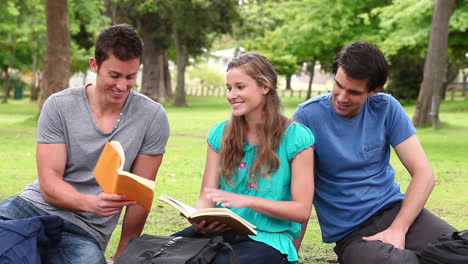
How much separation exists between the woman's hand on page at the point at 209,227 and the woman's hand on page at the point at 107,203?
1.20ft

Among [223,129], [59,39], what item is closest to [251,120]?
[223,129]

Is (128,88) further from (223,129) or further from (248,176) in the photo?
(248,176)

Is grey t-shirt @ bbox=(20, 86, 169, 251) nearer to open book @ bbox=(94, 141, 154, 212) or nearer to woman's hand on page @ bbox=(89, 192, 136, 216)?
woman's hand on page @ bbox=(89, 192, 136, 216)

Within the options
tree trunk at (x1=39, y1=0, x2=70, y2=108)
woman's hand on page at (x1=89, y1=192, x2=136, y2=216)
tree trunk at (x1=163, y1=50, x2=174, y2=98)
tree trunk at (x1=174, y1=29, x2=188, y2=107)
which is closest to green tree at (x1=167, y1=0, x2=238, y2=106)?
tree trunk at (x1=174, y1=29, x2=188, y2=107)

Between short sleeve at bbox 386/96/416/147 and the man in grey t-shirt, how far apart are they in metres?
1.35

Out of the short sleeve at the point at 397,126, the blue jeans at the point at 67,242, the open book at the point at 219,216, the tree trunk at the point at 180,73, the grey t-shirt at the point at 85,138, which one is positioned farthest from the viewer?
the tree trunk at the point at 180,73

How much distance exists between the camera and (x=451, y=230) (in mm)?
4117

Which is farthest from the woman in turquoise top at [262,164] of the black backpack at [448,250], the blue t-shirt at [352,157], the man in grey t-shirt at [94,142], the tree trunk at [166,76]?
the tree trunk at [166,76]

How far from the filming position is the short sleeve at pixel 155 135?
4.38m

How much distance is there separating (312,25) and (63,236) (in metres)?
30.2

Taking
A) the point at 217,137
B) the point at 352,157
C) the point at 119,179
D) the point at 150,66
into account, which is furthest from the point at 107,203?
the point at 150,66

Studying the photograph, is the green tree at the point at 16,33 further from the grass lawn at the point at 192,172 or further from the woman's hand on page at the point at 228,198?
the woman's hand on page at the point at 228,198

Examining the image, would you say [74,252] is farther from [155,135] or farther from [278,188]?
[278,188]

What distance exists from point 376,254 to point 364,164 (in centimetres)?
60
